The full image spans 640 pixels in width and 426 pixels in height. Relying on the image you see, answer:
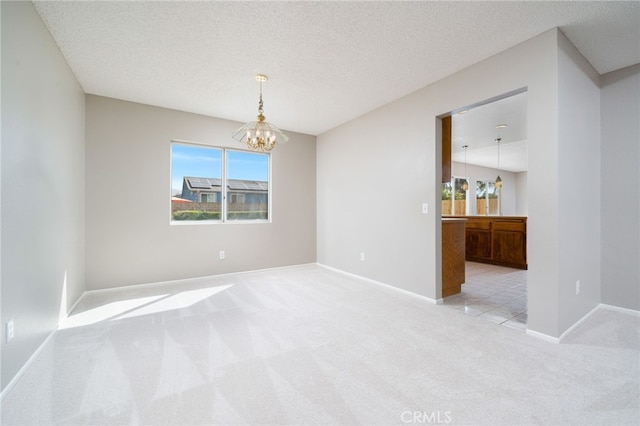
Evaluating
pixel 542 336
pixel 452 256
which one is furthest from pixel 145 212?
pixel 542 336

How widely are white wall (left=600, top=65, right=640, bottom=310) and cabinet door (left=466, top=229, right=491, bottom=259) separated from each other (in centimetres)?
250

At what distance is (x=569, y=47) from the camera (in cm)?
237

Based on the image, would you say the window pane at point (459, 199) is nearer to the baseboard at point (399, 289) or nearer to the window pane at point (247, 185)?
the baseboard at point (399, 289)

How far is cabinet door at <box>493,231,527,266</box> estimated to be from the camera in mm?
4906

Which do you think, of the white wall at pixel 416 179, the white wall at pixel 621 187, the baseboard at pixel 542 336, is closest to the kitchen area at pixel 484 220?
the baseboard at pixel 542 336

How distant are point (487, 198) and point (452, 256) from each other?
7476 millimetres

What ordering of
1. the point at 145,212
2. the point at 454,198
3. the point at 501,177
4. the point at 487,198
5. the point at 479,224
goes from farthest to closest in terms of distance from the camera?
the point at 501,177 < the point at 487,198 < the point at 454,198 < the point at 479,224 < the point at 145,212

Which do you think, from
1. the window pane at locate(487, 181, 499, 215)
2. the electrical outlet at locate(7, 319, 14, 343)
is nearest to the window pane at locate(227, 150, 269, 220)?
the electrical outlet at locate(7, 319, 14, 343)

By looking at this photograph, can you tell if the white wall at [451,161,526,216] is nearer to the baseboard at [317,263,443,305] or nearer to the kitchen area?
the kitchen area

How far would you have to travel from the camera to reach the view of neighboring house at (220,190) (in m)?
4.25

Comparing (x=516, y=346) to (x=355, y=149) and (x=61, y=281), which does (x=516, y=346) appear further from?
(x=61, y=281)

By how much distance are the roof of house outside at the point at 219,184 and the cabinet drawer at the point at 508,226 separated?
4.49m

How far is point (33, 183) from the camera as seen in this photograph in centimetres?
201
